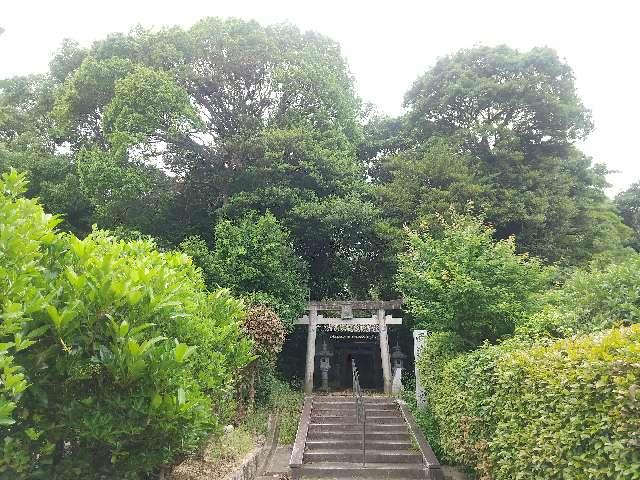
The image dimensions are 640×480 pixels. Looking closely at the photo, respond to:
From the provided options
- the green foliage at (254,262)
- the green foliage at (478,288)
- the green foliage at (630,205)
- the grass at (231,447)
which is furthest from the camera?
the green foliage at (630,205)

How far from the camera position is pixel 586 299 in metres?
6.68

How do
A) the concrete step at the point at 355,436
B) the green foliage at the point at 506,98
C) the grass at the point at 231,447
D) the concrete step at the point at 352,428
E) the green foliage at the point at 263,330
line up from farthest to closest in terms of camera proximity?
the green foliage at the point at 506,98
the green foliage at the point at 263,330
the concrete step at the point at 352,428
the concrete step at the point at 355,436
the grass at the point at 231,447

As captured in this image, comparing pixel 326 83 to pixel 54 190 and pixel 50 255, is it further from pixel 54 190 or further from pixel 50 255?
pixel 50 255

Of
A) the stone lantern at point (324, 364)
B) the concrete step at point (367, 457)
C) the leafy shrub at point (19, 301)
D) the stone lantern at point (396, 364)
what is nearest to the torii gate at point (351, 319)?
the stone lantern at point (396, 364)

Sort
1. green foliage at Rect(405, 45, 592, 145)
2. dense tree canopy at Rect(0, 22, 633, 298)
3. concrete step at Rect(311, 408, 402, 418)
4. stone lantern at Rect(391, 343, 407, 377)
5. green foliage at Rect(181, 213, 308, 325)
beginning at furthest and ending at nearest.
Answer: green foliage at Rect(405, 45, 592, 145), stone lantern at Rect(391, 343, 407, 377), dense tree canopy at Rect(0, 22, 633, 298), green foliage at Rect(181, 213, 308, 325), concrete step at Rect(311, 408, 402, 418)

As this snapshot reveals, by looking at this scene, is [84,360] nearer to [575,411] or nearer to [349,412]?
[575,411]

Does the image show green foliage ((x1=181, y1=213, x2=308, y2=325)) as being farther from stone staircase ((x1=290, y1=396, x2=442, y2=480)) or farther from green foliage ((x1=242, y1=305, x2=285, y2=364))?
stone staircase ((x1=290, y1=396, x2=442, y2=480))

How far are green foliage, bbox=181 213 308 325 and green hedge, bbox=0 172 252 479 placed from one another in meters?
8.33

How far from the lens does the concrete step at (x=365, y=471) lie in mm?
8070

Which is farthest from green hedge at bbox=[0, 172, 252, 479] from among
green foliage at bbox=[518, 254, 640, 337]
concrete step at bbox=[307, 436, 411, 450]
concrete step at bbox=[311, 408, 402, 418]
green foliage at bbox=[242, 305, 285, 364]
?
concrete step at bbox=[311, 408, 402, 418]

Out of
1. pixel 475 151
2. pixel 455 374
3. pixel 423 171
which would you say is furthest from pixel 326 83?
pixel 455 374

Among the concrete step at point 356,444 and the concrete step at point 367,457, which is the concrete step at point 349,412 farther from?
the concrete step at point 367,457

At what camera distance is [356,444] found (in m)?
9.30

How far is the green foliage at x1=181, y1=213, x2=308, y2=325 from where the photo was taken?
40.5 feet
